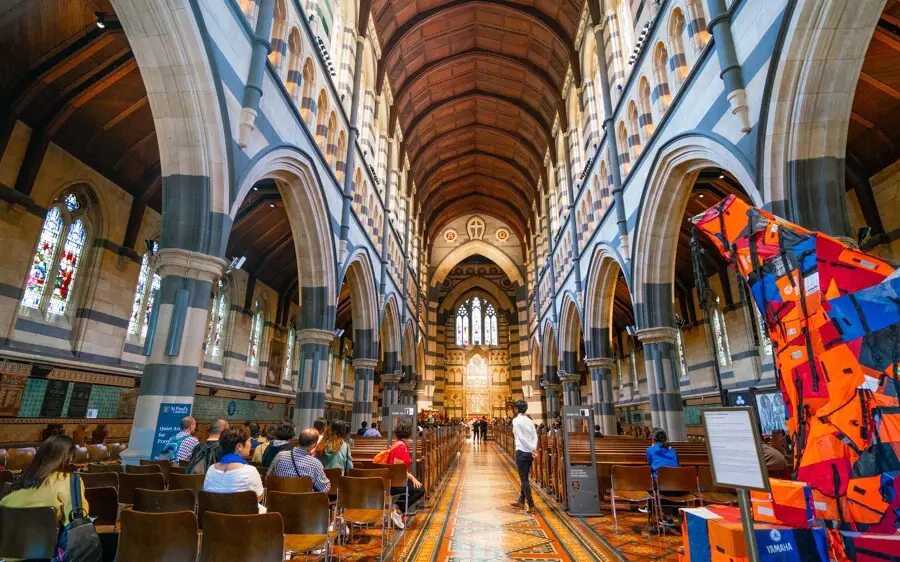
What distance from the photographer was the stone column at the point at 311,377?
9.70m

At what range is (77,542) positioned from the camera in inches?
86.7

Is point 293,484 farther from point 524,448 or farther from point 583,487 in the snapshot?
point 583,487

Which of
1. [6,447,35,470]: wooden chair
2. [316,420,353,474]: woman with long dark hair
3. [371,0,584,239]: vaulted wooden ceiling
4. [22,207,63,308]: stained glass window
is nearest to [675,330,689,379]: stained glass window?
[371,0,584,239]: vaulted wooden ceiling

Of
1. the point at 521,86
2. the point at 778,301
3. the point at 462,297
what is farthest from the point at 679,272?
the point at 462,297

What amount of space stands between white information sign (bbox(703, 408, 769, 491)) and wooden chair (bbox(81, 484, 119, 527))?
3.67m

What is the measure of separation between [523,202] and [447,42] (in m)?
12.1

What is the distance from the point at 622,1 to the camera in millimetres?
11938

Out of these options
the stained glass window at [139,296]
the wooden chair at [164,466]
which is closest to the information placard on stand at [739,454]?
the wooden chair at [164,466]

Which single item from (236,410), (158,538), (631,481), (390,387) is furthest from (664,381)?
(236,410)

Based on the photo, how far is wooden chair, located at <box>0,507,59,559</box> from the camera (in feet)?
7.20

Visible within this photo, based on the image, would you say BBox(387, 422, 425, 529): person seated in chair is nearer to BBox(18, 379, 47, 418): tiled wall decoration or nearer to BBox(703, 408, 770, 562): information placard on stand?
BBox(703, 408, 770, 562): information placard on stand

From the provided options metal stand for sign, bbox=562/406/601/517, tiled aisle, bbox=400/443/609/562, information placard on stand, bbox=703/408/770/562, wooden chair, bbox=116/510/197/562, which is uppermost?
information placard on stand, bbox=703/408/770/562

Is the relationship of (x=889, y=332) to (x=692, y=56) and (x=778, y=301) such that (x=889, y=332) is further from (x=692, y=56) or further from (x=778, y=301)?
(x=692, y=56)

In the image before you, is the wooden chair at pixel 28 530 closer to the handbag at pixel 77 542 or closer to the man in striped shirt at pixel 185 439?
the handbag at pixel 77 542
